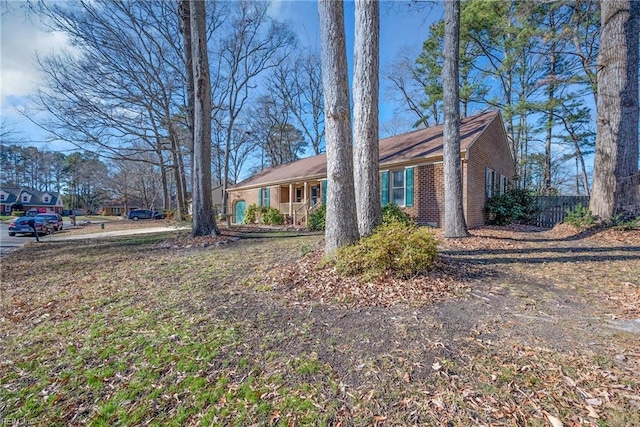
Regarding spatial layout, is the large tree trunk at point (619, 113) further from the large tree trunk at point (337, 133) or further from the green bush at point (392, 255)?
the large tree trunk at point (337, 133)

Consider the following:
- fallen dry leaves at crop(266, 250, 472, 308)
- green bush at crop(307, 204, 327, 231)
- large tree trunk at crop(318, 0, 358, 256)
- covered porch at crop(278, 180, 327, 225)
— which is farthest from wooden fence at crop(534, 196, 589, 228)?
large tree trunk at crop(318, 0, 358, 256)

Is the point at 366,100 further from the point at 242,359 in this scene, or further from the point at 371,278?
the point at 242,359

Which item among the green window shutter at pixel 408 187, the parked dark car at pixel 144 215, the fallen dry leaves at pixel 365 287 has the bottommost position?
the fallen dry leaves at pixel 365 287

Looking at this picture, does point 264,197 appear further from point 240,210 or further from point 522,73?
point 522,73

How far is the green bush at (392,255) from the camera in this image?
382 centimetres

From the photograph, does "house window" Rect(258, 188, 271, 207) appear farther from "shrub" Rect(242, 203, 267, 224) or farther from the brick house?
the brick house

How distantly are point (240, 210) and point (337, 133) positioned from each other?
1721 centimetres

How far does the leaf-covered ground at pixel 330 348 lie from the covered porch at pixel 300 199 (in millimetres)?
9368

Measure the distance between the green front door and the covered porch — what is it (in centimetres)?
413

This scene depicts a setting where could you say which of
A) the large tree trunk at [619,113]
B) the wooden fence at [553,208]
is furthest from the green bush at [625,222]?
the wooden fence at [553,208]

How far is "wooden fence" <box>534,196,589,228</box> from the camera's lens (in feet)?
37.7

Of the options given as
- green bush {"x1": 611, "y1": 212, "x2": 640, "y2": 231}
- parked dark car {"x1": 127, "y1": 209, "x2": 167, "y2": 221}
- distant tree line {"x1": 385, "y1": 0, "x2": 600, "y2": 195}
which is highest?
distant tree line {"x1": 385, "y1": 0, "x2": 600, "y2": 195}

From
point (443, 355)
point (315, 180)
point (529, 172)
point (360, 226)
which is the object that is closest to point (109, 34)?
point (315, 180)

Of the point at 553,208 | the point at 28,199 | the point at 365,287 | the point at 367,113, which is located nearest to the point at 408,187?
the point at 367,113
